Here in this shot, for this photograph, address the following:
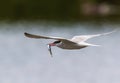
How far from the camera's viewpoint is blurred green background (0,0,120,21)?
18.2 meters

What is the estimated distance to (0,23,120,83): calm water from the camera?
25.6ft

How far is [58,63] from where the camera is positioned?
9.34 metres

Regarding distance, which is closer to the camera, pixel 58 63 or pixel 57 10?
pixel 58 63

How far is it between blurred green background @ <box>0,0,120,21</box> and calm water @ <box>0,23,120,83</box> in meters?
5.53

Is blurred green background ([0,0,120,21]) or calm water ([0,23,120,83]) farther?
blurred green background ([0,0,120,21])

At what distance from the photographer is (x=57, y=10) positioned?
19.2 m

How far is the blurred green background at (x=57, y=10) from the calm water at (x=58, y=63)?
5534 mm

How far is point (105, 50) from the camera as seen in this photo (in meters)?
10.7

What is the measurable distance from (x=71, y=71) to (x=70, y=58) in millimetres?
1037

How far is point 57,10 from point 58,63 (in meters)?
9.95

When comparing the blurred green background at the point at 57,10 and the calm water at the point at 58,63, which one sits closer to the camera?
the calm water at the point at 58,63

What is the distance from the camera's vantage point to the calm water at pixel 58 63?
7.81 meters

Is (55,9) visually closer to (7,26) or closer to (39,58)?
(7,26)

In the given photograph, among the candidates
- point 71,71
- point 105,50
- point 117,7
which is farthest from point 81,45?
point 117,7
